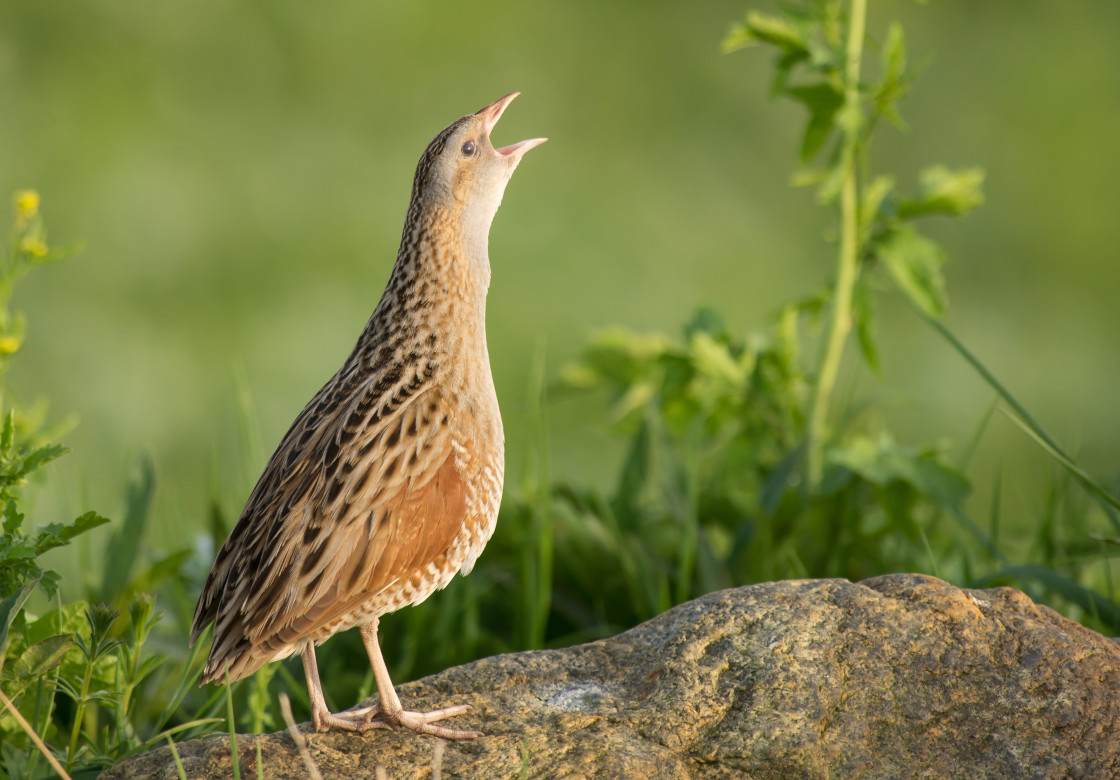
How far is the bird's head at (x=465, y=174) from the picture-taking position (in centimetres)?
370

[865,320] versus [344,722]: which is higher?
[865,320]

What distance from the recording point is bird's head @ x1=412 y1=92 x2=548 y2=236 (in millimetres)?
3701

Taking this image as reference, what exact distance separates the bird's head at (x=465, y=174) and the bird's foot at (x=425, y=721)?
1.47 metres

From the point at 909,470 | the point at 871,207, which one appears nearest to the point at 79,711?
the point at 909,470

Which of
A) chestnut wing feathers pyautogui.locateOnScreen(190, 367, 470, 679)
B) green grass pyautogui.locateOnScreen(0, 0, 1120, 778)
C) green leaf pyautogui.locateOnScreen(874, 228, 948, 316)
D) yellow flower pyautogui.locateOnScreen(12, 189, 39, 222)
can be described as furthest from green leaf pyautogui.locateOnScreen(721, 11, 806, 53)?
yellow flower pyautogui.locateOnScreen(12, 189, 39, 222)

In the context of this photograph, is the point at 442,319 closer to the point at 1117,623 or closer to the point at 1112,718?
the point at 1112,718

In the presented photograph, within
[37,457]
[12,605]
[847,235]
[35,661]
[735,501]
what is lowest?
[735,501]

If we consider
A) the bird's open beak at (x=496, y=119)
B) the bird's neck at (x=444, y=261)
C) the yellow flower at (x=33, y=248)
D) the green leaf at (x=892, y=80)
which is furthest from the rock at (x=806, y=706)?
the green leaf at (x=892, y=80)

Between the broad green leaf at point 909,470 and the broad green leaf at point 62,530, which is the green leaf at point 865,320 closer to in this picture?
the broad green leaf at point 909,470

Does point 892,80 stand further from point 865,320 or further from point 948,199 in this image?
point 865,320

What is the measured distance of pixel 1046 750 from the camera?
2.86m

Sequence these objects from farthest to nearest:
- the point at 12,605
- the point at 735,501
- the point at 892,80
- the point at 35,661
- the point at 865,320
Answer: the point at 735,501 < the point at 865,320 < the point at 892,80 < the point at 35,661 < the point at 12,605

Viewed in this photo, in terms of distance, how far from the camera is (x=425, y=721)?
3.15 metres

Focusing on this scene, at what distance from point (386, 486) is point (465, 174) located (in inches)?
41.9
